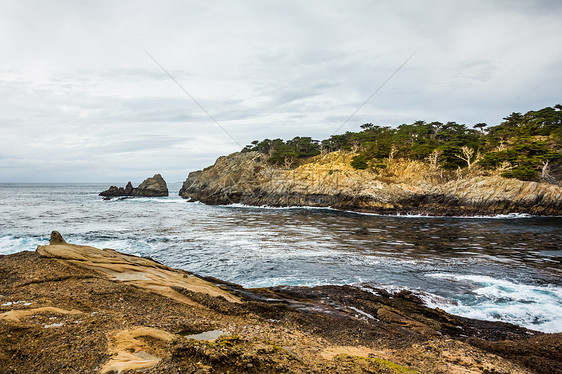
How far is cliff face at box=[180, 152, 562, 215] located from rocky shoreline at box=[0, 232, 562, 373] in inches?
1545

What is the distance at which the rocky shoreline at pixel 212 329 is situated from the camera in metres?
3.61

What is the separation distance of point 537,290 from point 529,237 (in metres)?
16.6

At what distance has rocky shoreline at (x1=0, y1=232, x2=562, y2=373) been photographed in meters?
3.61

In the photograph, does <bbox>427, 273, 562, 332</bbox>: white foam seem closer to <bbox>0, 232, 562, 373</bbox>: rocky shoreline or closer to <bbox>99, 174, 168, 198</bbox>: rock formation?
<bbox>0, 232, 562, 373</bbox>: rocky shoreline

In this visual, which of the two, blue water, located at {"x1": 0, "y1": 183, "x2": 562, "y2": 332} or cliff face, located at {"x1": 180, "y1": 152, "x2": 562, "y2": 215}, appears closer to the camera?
blue water, located at {"x1": 0, "y1": 183, "x2": 562, "y2": 332}

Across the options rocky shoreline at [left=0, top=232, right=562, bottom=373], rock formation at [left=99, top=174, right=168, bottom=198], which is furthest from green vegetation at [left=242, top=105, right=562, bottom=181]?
rocky shoreline at [left=0, top=232, right=562, bottom=373]

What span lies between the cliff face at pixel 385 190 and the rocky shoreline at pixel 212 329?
3923 cm

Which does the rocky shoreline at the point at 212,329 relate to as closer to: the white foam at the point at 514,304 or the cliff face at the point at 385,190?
the white foam at the point at 514,304

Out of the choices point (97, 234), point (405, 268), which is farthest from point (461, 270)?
point (97, 234)

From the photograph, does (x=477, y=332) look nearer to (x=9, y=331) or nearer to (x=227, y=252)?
(x=9, y=331)

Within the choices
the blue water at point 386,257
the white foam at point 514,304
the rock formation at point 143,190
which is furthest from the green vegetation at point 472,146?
the white foam at point 514,304

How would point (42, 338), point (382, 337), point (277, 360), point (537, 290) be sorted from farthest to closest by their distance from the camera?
point (537, 290), point (382, 337), point (42, 338), point (277, 360)

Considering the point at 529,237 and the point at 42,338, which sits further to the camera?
the point at 529,237

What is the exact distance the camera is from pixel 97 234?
2350 centimetres
